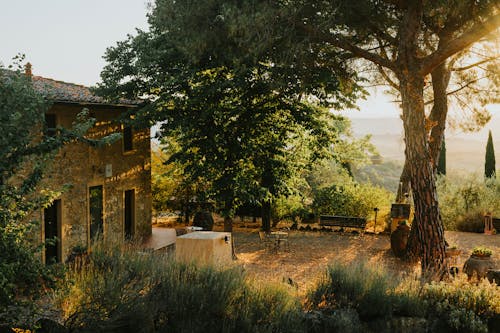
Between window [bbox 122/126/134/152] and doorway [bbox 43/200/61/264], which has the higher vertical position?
window [bbox 122/126/134/152]

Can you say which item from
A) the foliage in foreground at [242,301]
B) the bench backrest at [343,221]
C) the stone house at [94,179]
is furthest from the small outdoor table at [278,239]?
the foliage in foreground at [242,301]

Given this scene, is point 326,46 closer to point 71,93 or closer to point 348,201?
point 71,93

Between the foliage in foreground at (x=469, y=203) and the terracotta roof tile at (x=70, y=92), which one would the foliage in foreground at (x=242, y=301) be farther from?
the foliage in foreground at (x=469, y=203)

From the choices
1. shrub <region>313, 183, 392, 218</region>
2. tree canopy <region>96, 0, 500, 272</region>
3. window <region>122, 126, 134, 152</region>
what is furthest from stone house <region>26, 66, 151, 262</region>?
shrub <region>313, 183, 392, 218</region>

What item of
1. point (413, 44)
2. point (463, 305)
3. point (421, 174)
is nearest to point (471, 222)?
point (421, 174)

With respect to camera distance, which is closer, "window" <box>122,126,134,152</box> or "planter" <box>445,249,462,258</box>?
"planter" <box>445,249,462,258</box>

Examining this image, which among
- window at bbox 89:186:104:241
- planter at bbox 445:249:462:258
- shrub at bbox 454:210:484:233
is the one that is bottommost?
planter at bbox 445:249:462:258

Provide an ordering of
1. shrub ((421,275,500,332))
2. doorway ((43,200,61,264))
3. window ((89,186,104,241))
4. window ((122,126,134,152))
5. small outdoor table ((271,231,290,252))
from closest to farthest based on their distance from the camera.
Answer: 1. shrub ((421,275,500,332))
2. doorway ((43,200,61,264))
3. window ((89,186,104,241))
4. small outdoor table ((271,231,290,252))
5. window ((122,126,134,152))

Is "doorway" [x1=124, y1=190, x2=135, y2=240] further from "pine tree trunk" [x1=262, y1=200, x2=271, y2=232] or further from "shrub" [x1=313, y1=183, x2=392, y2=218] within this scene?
"shrub" [x1=313, y1=183, x2=392, y2=218]

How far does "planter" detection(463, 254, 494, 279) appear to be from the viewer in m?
11.4

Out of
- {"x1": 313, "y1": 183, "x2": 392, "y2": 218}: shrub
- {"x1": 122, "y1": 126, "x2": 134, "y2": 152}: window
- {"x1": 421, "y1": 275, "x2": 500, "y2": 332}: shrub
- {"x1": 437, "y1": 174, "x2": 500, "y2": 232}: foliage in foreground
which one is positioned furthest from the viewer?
{"x1": 313, "y1": 183, "x2": 392, "y2": 218}: shrub

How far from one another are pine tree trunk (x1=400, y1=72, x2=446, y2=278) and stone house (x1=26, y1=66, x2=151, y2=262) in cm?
774

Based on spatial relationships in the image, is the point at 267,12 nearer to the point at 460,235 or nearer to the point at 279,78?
the point at 279,78

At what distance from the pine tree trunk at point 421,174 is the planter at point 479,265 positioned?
28.9 inches
